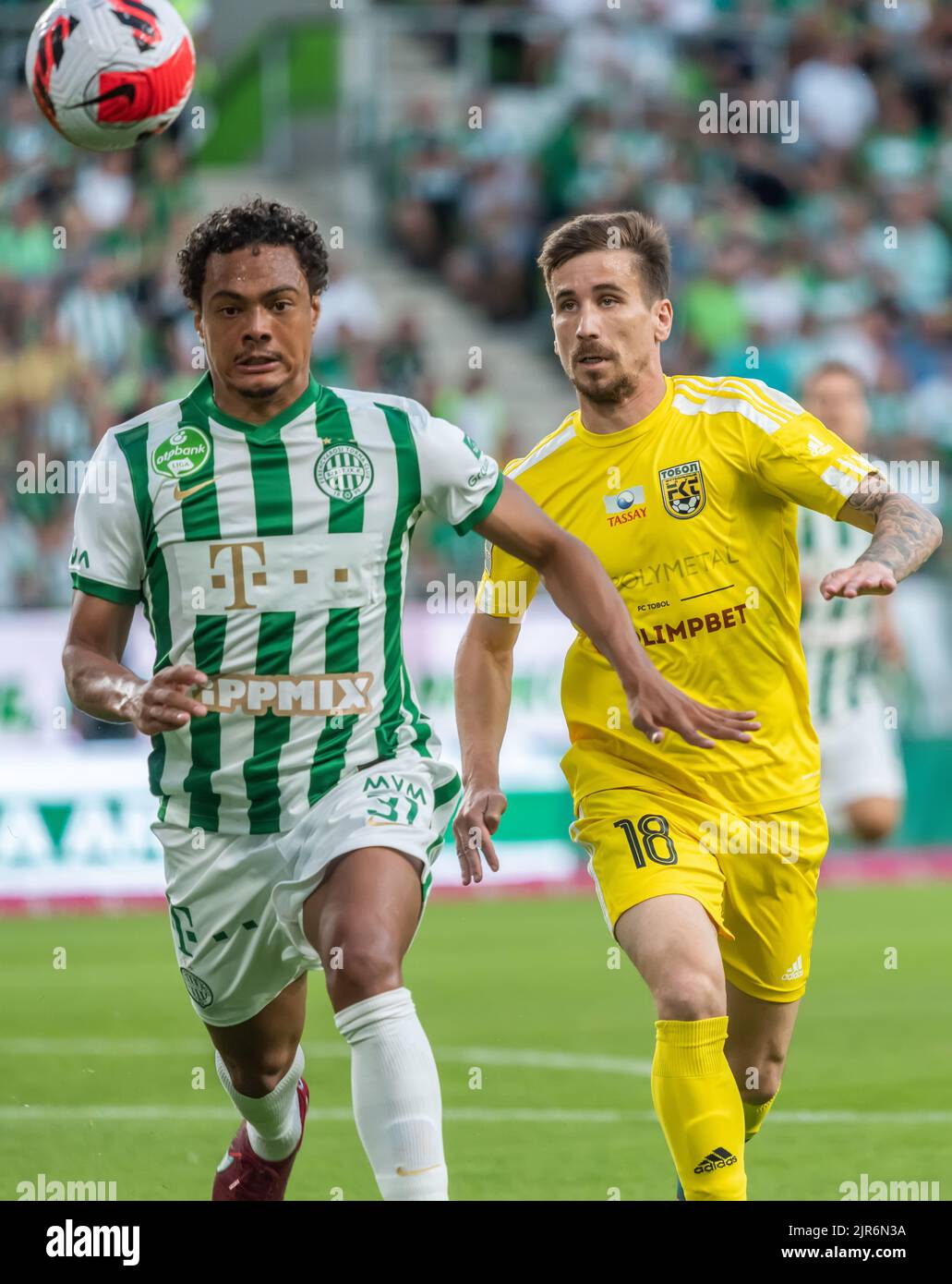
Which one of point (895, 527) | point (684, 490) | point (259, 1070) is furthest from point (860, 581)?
point (259, 1070)

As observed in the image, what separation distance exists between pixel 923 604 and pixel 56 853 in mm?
6906

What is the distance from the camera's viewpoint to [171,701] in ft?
15.8

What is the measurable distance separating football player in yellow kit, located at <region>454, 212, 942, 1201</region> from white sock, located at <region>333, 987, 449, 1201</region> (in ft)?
2.91

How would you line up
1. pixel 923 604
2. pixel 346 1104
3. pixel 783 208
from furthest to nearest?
1. pixel 783 208
2. pixel 923 604
3. pixel 346 1104

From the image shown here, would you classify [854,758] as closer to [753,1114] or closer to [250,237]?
[753,1114]

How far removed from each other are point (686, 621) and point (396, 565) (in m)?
0.90

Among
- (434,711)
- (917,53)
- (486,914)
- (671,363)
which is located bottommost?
(486,914)

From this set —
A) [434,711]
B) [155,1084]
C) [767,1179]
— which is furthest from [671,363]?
[767,1179]

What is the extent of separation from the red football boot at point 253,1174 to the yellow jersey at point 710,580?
1.40m

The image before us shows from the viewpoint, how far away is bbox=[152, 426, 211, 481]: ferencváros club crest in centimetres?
549

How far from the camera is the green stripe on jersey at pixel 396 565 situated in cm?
555

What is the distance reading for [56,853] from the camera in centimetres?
1453

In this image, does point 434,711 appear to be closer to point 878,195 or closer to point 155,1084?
point 155,1084

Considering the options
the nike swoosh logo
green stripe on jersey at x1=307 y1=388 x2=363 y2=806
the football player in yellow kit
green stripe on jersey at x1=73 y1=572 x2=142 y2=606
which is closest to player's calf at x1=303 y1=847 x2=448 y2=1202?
green stripe on jersey at x1=307 y1=388 x2=363 y2=806
